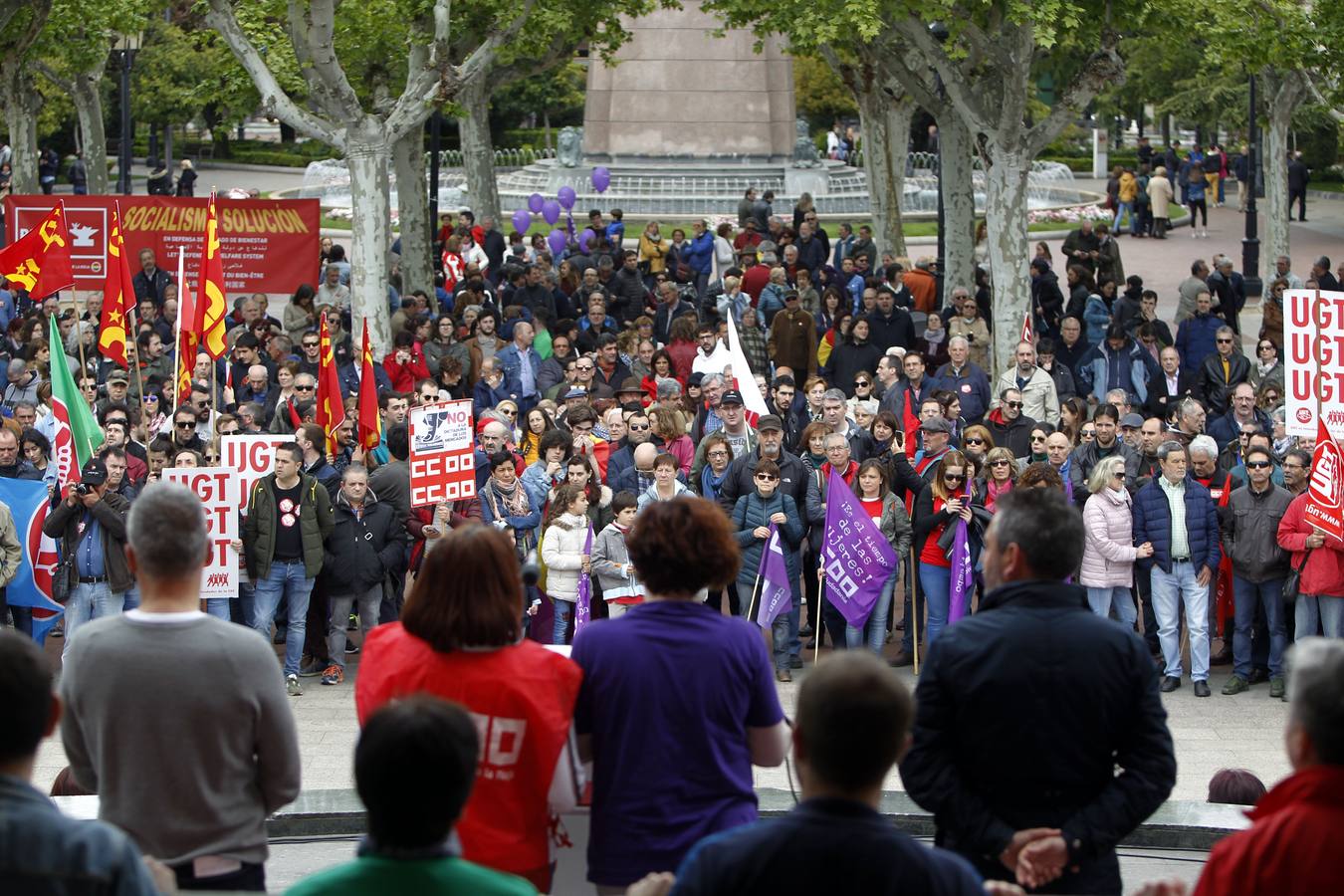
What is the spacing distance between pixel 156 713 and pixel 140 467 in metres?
8.46

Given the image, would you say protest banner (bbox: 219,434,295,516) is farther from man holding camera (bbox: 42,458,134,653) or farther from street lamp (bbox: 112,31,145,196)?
street lamp (bbox: 112,31,145,196)

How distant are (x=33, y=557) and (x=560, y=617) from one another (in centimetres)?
339

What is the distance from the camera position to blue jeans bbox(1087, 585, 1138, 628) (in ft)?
41.3

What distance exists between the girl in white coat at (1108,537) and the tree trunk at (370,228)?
1017cm

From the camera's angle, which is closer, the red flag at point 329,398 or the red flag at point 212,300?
the red flag at point 329,398

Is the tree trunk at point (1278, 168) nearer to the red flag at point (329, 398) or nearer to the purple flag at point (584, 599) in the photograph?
the red flag at point (329, 398)

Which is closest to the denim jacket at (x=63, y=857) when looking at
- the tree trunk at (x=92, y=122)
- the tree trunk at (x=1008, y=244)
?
the tree trunk at (x=1008, y=244)

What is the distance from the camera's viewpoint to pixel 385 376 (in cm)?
1761

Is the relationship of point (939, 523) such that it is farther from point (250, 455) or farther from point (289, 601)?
point (250, 455)

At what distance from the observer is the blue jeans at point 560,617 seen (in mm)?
12445

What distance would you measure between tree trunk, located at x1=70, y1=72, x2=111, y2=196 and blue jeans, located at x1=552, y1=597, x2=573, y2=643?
79.4ft

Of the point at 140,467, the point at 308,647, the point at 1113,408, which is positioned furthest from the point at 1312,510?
the point at 140,467

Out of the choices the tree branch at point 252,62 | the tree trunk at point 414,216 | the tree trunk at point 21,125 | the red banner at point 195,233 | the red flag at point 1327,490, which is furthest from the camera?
the tree trunk at point 21,125

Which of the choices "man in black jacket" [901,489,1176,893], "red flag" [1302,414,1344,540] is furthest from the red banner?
"man in black jacket" [901,489,1176,893]
